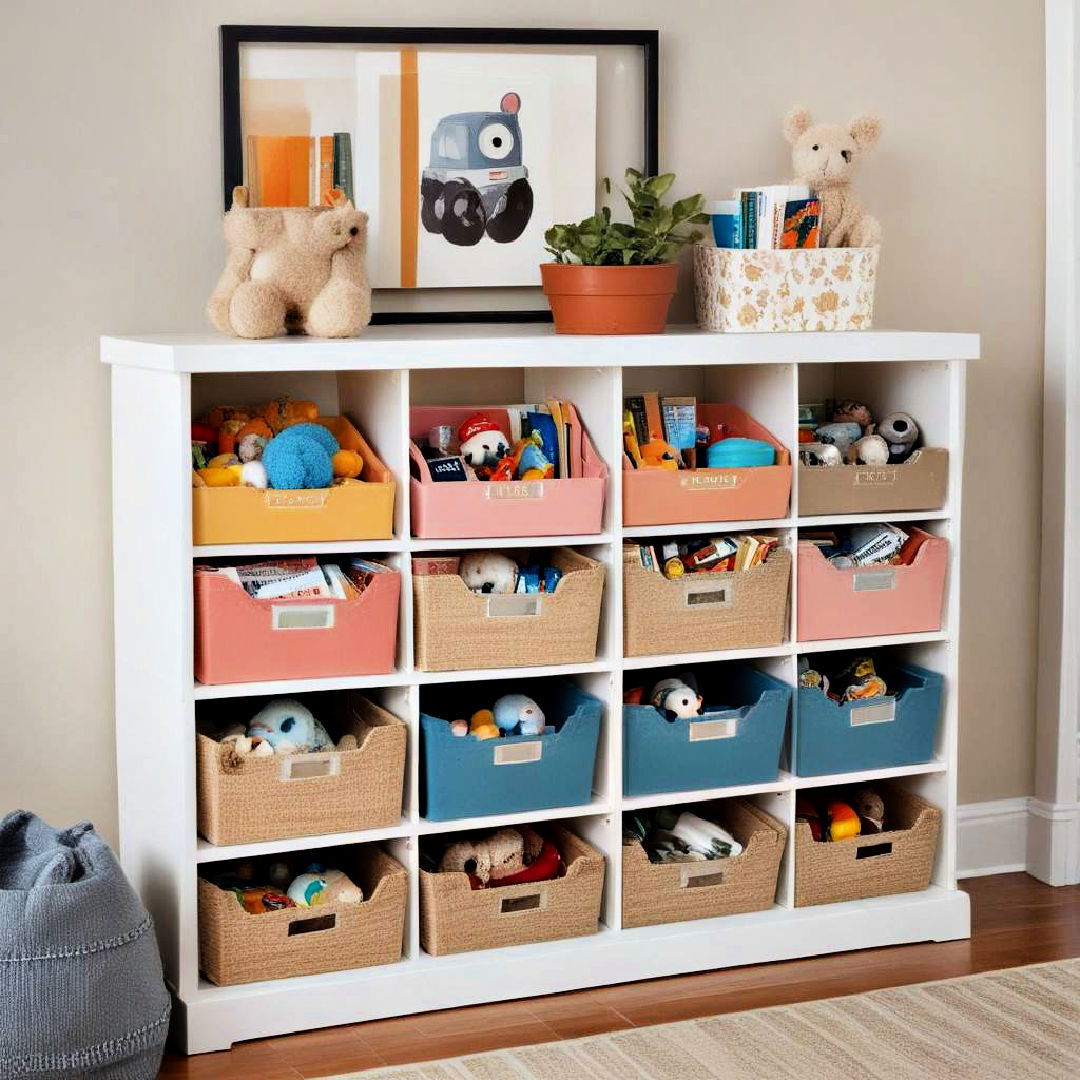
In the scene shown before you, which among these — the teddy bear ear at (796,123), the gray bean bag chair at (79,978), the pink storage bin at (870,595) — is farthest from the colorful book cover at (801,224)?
the gray bean bag chair at (79,978)

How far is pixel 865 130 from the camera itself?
9.52 feet

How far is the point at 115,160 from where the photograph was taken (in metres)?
2.65

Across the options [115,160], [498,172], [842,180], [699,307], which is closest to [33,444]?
[115,160]

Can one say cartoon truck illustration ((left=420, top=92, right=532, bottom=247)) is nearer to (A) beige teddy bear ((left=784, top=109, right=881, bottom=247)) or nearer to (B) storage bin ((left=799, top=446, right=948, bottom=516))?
(A) beige teddy bear ((left=784, top=109, right=881, bottom=247))

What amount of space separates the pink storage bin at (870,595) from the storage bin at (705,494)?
0.12 meters

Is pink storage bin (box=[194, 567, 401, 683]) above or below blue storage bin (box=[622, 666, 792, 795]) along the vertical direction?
above

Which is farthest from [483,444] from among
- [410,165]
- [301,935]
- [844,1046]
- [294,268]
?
[844,1046]

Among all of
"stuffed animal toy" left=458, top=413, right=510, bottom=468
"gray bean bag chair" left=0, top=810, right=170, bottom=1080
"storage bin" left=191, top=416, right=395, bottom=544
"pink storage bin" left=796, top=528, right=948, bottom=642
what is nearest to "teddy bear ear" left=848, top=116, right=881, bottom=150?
"pink storage bin" left=796, top=528, right=948, bottom=642

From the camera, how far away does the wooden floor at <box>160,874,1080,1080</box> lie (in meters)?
2.45

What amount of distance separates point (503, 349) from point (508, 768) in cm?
68

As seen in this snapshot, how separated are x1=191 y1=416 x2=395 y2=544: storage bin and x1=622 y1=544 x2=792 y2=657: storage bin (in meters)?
0.44

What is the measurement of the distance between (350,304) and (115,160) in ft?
1.57

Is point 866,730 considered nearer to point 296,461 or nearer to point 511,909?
point 511,909

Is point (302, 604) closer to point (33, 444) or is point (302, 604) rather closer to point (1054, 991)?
point (33, 444)
